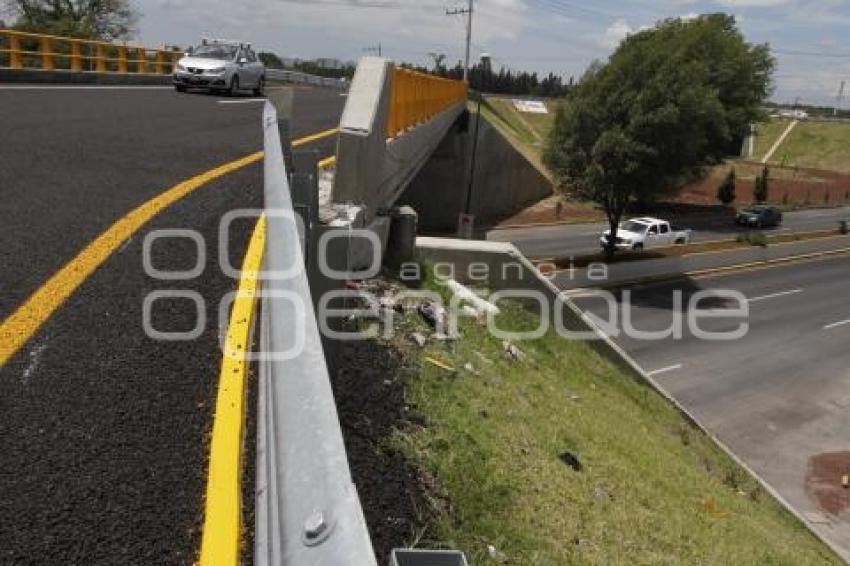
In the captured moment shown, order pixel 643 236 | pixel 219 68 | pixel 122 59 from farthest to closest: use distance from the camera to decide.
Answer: pixel 643 236 → pixel 122 59 → pixel 219 68

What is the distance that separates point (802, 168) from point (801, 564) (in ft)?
313

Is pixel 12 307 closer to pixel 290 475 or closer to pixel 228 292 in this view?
pixel 228 292

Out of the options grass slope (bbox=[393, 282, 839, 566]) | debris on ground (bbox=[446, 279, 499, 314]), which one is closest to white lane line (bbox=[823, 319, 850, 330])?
grass slope (bbox=[393, 282, 839, 566])

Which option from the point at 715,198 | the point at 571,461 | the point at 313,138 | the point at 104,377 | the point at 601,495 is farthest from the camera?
the point at 715,198

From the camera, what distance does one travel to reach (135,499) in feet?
9.68

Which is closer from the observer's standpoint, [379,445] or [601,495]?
[379,445]

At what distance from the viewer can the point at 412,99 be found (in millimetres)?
14711

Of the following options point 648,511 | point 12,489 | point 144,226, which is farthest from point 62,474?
point 648,511

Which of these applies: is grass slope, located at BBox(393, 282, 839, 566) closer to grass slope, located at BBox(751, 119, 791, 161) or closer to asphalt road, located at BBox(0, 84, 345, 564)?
asphalt road, located at BBox(0, 84, 345, 564)

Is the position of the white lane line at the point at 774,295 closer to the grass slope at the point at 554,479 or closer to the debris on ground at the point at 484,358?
the grass slope at the point at 554,479

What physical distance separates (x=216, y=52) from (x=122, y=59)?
624cm

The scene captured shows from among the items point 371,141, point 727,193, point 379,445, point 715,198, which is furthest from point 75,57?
point 715,198

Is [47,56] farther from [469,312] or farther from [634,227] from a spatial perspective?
[634,227]

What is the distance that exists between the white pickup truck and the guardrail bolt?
38.8 m
